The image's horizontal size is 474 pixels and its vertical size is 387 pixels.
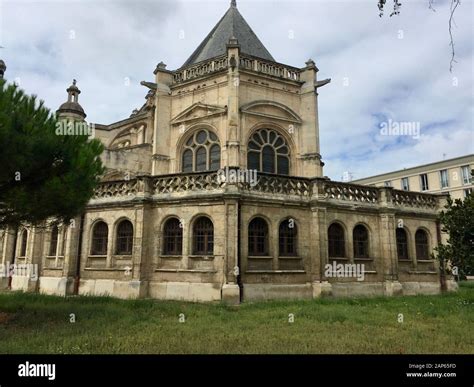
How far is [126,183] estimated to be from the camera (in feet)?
53.9

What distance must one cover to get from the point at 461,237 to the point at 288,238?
6259 mm

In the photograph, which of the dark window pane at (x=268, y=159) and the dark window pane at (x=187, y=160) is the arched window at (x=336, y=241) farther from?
the dark window pane at (x=187, y=160)

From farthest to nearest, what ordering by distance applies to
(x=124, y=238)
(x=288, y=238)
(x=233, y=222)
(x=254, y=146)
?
(x=254, y=146)
(x=124, y=238)
(x=288, y=238)
(x=233, y=222)

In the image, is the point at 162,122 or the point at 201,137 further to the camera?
the point at 162,122

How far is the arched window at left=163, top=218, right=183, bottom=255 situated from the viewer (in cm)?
1526

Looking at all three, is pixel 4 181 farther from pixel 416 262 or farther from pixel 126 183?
pixel 416 262

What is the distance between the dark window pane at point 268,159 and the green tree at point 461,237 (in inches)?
395

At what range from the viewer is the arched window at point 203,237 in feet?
48.6

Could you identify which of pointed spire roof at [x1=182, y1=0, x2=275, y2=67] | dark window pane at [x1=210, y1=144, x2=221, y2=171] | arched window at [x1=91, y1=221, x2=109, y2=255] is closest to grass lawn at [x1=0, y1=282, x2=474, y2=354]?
arched window at [x1=91, y1=221, x2=109, y2=255]

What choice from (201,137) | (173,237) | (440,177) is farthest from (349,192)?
(440,177)

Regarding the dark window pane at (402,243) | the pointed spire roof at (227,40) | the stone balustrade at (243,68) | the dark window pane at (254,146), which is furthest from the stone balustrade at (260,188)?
the pointed spire roof at (227,40)

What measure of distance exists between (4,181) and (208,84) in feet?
47.2

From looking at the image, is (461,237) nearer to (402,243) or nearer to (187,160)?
(402,243)

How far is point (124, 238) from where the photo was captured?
53.4 feet
